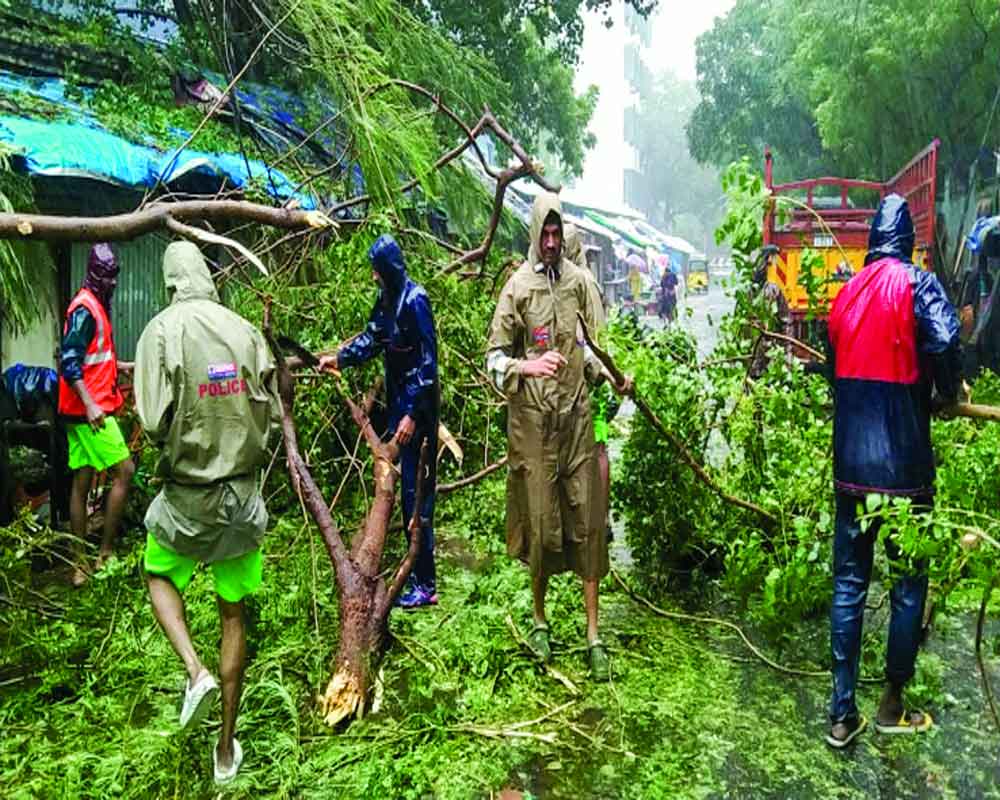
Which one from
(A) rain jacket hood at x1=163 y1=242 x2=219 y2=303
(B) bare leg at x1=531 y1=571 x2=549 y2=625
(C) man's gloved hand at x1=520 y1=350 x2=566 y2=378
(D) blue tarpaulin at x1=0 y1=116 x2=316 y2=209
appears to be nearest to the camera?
(A) rain jacket hood at x1=163 y1=242 x2=219 y2=303

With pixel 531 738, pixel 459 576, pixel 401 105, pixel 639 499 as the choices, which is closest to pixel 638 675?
pixel 531 738

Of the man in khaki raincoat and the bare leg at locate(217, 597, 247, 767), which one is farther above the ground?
the man in khaki raincoat

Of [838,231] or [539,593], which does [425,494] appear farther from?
[838,231]

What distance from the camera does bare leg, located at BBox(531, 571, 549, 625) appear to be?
4.68 meters

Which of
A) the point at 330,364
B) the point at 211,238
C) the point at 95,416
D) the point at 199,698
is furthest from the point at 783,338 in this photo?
the point at 95,416

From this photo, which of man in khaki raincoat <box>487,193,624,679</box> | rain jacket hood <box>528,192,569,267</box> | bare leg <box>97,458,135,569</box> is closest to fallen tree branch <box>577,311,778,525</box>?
man in khaki raincoat <box>487,193,624,679</box>

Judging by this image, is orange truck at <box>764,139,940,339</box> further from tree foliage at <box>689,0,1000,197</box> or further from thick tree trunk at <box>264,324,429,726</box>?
A: thick tree trunk at <box>264,324,429,726</box>

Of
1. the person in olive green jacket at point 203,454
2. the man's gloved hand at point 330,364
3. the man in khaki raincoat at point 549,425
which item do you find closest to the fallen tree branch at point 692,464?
the man in khaki raincoat at point 549,425

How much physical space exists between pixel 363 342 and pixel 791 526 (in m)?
2.40

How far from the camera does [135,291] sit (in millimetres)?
8805

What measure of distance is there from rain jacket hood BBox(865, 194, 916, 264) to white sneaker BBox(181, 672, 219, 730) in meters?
2.92

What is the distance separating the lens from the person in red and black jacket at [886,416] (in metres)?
3.71

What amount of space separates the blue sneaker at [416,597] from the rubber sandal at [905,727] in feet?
8.08

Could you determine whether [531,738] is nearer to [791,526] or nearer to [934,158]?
[791,526]
